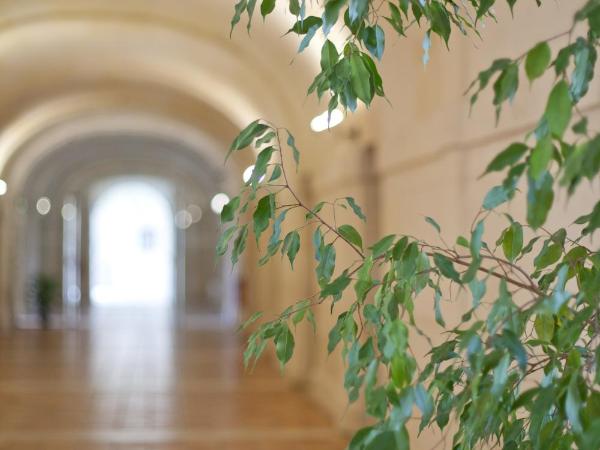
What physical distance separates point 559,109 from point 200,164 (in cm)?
2283

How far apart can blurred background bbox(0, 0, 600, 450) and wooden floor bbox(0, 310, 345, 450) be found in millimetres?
33

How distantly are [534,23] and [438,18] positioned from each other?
2457 millimetres

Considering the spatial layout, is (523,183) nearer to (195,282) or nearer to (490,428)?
(490,428)

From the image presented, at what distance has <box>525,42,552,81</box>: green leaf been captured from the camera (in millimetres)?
1480

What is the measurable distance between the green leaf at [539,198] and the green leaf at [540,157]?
0.14ft

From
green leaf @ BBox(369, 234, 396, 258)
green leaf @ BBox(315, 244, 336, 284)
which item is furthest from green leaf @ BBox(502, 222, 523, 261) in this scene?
green leaf @ BBox(315, 244, 336, 284)

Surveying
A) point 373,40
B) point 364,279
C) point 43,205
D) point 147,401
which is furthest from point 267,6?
point 43,205

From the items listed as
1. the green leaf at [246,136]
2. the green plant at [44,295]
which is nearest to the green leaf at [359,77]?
the green leaf at [246,136]

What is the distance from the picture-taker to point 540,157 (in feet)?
4.68

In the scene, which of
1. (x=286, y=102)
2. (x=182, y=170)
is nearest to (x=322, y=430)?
(x=286, y=102)

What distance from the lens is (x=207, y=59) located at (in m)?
11.9

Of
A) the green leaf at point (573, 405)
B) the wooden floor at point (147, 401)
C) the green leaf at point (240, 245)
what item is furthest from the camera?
the wooden floor at point (147, 401)

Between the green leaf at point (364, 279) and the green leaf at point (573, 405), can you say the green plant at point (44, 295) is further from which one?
the green leaf at point (573, 405)

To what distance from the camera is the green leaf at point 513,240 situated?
196cm
